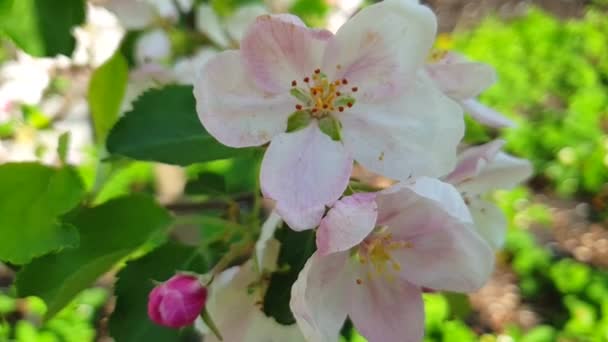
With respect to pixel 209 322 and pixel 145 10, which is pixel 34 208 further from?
pixel 145 10

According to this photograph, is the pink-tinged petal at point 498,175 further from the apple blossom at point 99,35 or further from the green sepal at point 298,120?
the apple blossom at point 99,35

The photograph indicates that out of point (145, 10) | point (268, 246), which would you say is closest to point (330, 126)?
point (268, 246)

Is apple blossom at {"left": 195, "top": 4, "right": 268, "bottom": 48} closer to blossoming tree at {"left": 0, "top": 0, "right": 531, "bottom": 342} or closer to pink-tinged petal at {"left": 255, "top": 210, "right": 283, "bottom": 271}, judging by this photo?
blossoming tree at {"left": 0, "top": 0, "right": 531, "bottom": 342}

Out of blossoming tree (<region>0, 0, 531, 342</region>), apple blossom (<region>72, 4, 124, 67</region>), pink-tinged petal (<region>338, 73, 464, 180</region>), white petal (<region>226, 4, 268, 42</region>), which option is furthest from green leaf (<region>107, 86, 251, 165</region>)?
apple blossom (<region>72, 4, 124, 67</region>)

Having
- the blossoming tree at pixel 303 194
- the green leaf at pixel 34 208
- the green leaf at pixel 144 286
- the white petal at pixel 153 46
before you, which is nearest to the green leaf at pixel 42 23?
the blossoming tree at pixel 303 194

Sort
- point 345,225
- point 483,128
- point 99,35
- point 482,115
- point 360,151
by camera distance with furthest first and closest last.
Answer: point 99,35, point 483,128, point 482,115, point 360,151, point 345,225

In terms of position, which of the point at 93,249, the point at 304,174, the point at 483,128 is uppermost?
the point at 304,174

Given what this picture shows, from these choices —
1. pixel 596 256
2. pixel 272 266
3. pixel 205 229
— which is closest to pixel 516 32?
pixel 596 256
